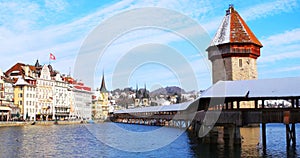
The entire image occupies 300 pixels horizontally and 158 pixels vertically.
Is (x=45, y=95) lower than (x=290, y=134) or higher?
higher

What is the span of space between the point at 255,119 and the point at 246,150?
209cm

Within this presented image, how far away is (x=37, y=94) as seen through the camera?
298ft

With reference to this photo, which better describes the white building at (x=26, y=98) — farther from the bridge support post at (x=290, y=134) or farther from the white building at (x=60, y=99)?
the bridge support post at (x=290, y=134)

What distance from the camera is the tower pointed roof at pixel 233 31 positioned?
174 feet

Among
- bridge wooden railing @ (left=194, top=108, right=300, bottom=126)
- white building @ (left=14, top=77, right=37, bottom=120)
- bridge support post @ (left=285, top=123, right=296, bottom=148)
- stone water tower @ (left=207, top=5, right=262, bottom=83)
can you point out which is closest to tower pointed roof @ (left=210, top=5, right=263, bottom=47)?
stone water tower @ (left=207, top=5, right=262, bottom=83)

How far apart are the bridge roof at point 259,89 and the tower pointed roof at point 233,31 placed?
25.3 meters

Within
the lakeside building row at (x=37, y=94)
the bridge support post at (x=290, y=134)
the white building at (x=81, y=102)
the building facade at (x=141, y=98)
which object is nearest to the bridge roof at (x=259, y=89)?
the bridge support post at (x=290, y=134)

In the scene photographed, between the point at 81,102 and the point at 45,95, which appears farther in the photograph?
the point at 81,102

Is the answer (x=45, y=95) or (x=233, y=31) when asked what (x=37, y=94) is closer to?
(x=45, y=95)

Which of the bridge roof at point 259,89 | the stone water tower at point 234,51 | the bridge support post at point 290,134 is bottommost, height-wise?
the bridge support post at point 290,134

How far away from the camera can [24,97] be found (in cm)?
8588

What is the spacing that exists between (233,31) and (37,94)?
5326cm

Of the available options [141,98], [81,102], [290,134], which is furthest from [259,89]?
[141,98]

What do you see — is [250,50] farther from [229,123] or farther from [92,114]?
[92,114]
